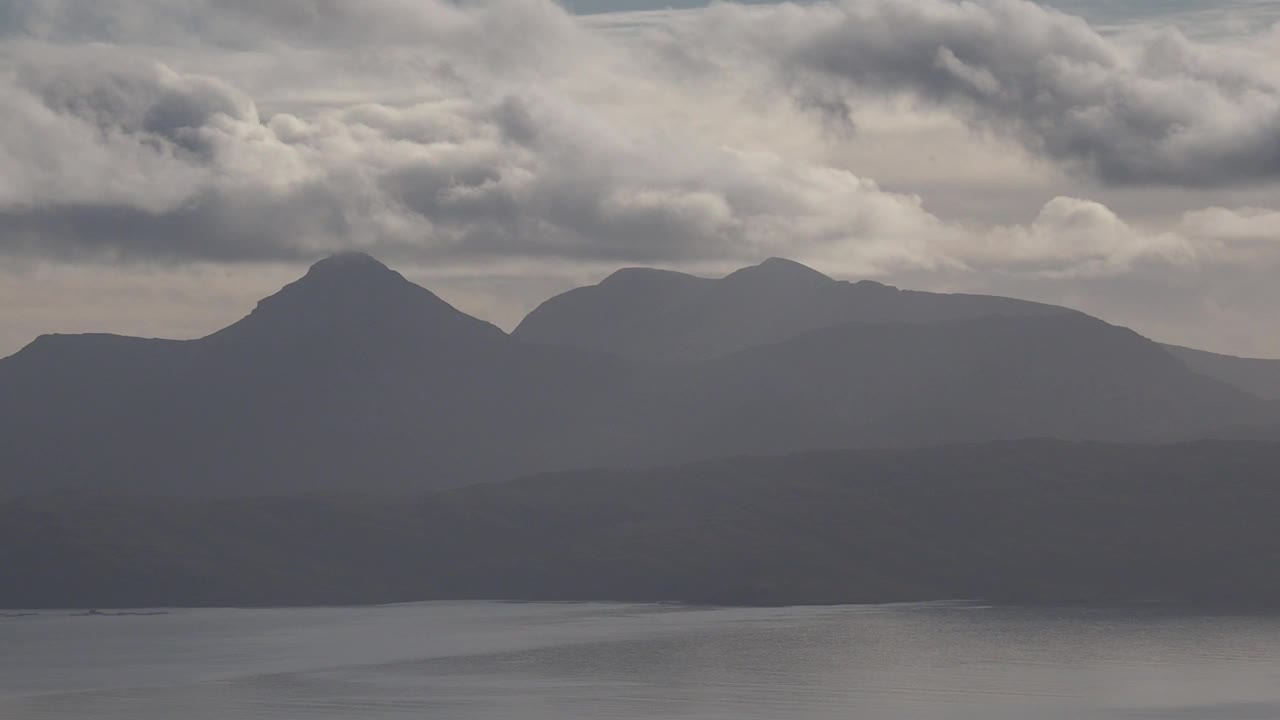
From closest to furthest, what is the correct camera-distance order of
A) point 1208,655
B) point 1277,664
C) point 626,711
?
point 626,711 < point 1277,664 < point 1208,655

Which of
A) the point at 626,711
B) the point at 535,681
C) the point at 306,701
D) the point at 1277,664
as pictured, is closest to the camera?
the point at 626,711

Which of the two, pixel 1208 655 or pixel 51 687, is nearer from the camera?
pixel 51 687

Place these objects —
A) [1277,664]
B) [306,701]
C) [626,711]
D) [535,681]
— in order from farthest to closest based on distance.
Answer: [1277,664] → [535,681] → [306,701] → [626,711]

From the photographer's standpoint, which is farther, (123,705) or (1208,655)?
(1208,655)

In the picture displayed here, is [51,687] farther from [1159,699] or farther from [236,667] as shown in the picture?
[1159,699]

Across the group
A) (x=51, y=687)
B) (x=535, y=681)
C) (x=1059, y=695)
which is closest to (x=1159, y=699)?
(x=1059, y=695)

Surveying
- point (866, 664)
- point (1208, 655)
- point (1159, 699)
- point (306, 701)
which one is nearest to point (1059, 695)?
point (1159, 699)

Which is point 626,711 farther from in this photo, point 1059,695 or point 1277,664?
point 1277,664

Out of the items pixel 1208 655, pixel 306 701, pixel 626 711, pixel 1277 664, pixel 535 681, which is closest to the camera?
pixel 626 711

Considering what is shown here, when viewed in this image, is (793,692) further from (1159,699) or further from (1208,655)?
(1208,655)
